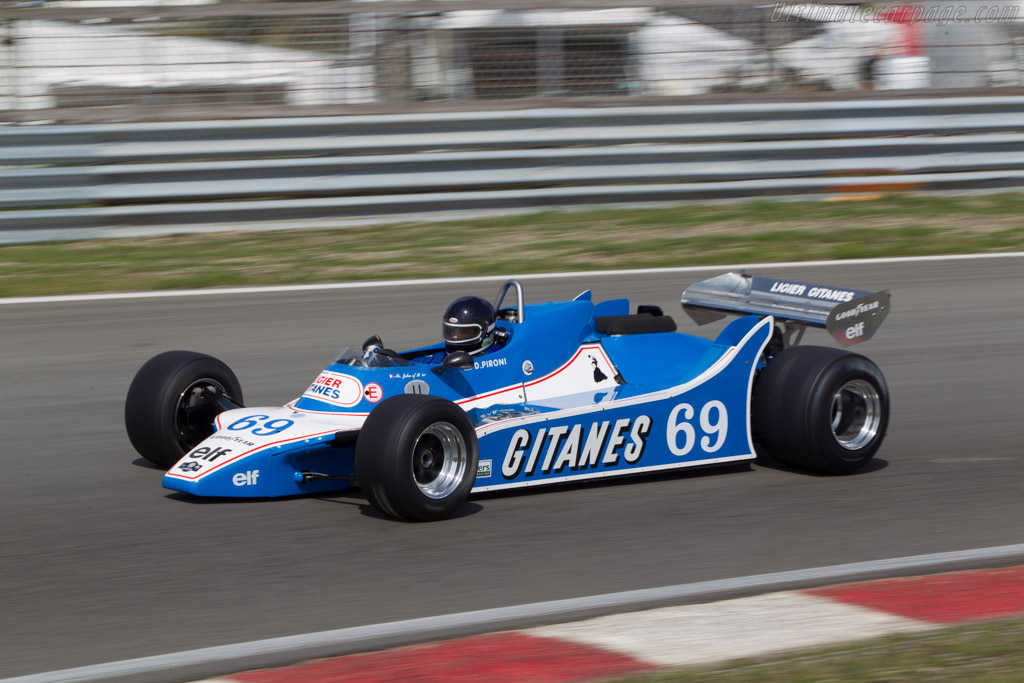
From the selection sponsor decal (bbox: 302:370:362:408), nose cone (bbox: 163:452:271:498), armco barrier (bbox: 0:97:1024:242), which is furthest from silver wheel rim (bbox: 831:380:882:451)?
armco barrier (bbox: 0:97:1024:242)

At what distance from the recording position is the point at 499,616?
424cm

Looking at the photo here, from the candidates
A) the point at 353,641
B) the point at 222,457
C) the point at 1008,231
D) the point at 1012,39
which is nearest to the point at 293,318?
the point at 222,457

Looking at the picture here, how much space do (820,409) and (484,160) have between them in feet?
23.3

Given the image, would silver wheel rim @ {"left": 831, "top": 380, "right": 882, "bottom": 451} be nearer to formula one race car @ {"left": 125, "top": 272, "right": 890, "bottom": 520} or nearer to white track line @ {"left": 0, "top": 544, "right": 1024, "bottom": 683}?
formula one race car @ {"left": 125, "top": 272, "right": 890, "bottom": 520}

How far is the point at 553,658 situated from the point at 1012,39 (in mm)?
12653

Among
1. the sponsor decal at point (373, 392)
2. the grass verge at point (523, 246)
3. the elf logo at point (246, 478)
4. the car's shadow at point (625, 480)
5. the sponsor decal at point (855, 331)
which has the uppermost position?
the grass verge at point (523, 246)

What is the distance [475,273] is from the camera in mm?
11156

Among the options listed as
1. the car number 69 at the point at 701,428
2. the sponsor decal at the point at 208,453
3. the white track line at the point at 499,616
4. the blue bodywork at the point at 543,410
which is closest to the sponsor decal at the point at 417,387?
the blue bodywork at the point at 543,410

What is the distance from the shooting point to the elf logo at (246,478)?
5574mm

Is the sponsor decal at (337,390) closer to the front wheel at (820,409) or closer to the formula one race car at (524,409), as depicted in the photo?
the formula one race car at (524,409)

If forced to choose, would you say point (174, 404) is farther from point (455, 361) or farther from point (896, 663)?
point (896, 663)

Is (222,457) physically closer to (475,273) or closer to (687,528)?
(687,528)

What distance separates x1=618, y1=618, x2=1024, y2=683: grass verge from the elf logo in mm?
2449

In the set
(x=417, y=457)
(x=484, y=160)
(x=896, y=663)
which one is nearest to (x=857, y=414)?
(x=417, y=457)
